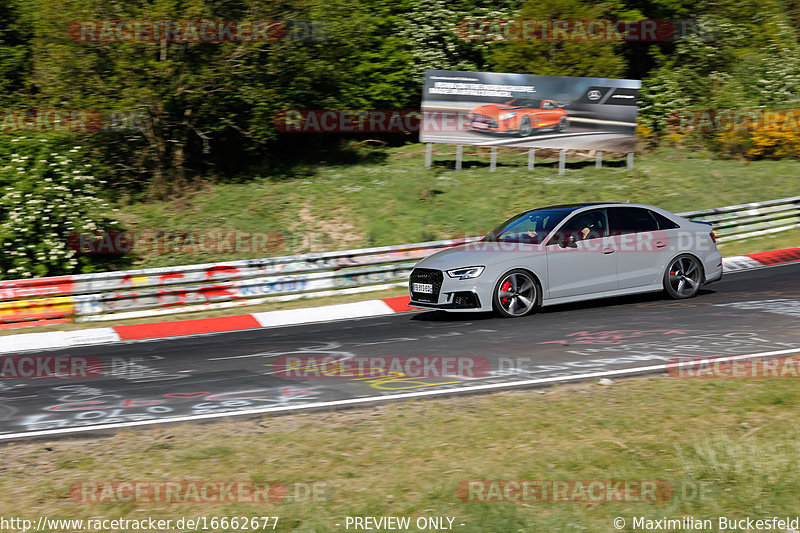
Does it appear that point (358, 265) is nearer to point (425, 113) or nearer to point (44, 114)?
point (425, 113)

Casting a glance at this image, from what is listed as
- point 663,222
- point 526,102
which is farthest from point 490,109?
point 663,222

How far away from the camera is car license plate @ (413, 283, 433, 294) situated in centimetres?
1196

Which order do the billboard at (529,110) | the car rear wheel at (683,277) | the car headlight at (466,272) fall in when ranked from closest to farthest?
the car headlight at (466,272) → the car rear wheel at (683,277) → the billboard at (529,110)

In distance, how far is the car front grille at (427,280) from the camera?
11844 millimetres

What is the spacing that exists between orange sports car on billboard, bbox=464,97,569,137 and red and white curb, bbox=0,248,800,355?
957 cm

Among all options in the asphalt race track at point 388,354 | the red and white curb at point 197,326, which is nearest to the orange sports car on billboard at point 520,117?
the red and white curb at point 197,326

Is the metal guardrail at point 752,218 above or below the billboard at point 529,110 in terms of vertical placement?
below

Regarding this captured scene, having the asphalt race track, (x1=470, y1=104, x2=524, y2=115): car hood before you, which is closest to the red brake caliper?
the asphalt race track

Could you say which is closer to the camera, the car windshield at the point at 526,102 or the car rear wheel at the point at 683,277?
the car rear wheel at the point at 683,277

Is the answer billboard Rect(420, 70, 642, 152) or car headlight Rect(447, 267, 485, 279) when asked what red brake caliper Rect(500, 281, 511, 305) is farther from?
billboard Rect(420, 70, 642, 152)

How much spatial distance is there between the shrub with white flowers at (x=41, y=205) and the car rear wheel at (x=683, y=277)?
451 inches

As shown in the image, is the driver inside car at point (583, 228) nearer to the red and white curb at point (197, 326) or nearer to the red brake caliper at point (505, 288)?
the red brake caliper at point (505, 288)

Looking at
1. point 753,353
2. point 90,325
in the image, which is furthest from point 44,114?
point 753,353

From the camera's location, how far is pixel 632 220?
1245cm
